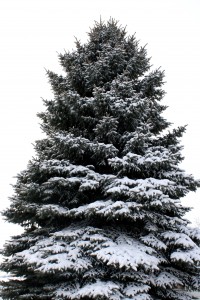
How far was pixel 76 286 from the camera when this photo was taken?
5.15 m

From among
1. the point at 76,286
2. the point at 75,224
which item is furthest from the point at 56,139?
the point at 76,286

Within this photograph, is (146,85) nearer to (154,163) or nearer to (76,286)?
(154,163)

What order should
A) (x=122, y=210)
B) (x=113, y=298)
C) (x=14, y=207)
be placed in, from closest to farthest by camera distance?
(x=113, y=298)
(x=122, y=210)
(x=14, y=207)

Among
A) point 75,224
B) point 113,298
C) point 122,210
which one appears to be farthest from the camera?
point 75,224

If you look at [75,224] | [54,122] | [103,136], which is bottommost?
[75,224]

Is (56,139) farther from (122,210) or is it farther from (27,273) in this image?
(27,273)

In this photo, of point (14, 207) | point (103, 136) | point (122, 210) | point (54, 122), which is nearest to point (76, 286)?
point (122, 210)

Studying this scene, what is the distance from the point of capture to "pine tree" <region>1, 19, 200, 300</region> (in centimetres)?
506

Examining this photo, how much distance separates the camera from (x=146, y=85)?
8047mm

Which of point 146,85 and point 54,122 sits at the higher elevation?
point 146,85

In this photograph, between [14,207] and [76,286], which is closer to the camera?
[76,286]

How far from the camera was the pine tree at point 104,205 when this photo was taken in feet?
16.6

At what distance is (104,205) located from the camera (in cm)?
530

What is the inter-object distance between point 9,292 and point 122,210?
3.58 m
